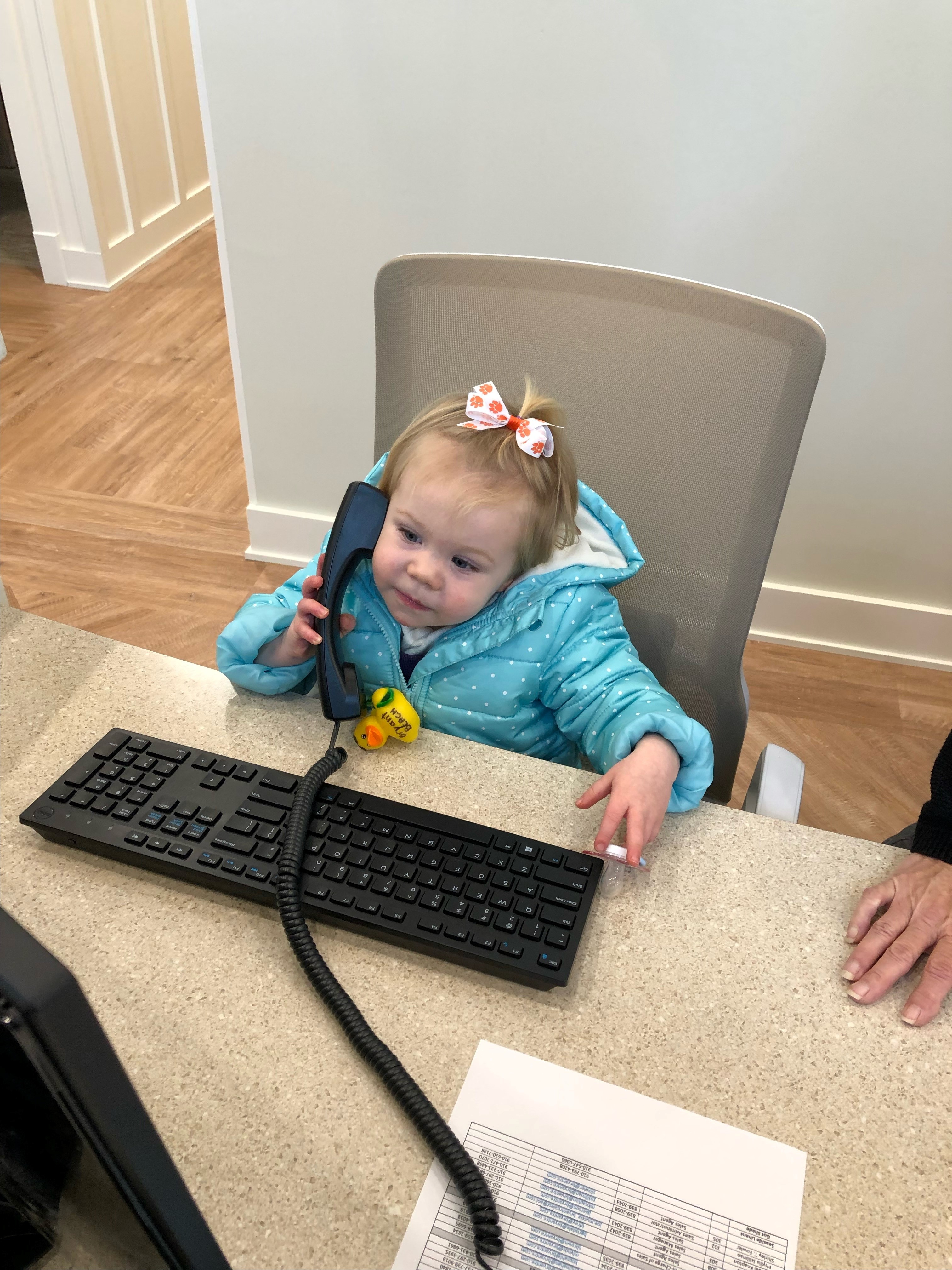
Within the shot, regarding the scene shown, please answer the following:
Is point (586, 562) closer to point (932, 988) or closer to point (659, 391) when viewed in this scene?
point (659, 391)

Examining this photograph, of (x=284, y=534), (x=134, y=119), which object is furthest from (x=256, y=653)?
(x=134, y=119)

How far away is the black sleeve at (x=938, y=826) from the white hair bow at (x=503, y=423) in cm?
46

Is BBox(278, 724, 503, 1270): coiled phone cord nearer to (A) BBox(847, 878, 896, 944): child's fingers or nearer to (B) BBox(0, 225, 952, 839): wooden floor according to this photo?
(A) BBox(847, 878, 896, 944): child's fingers

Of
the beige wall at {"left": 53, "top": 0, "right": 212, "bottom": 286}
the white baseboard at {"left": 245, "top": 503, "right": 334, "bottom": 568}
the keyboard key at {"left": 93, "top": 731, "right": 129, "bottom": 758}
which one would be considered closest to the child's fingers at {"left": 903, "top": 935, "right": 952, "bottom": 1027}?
the keyboard key at {"left": 93, "top": 731, "right": 129, "bottom": 758}

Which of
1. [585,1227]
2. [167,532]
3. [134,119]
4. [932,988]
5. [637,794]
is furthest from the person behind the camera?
[134,119]

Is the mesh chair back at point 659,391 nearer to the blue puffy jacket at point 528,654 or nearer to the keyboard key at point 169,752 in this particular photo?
the blue puffy jacket at point 528,654

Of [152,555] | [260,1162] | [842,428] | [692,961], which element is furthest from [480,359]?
[152,555]

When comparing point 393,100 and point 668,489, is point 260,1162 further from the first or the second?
point 393,100

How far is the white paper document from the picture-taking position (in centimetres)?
51

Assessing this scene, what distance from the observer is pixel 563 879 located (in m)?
0.69

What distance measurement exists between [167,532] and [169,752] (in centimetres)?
182

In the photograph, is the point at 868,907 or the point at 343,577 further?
the point at 343,577

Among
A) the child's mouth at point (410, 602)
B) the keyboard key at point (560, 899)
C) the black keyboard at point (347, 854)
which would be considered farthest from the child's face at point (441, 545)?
the keyboard key at point (560, 899)

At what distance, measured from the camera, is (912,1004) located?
2.07 feet
